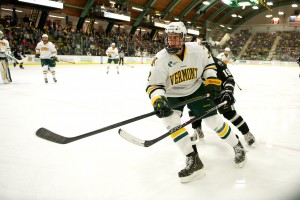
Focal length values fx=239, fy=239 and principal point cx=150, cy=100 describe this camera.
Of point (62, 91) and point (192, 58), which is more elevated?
point (192, 58)

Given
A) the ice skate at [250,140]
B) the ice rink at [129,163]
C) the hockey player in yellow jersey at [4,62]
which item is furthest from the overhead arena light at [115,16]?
the ice skate at [250,140]

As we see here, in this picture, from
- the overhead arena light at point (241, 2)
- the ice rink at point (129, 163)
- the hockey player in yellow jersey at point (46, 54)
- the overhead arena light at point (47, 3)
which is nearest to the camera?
the ice rink at point (129, 163)

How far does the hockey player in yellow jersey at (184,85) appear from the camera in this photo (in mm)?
1954

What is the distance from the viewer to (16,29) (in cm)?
1357

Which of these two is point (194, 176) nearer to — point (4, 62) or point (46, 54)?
point (46, 54)

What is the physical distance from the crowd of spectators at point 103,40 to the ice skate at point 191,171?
13.3 meters

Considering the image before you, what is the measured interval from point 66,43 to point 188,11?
52.4ft

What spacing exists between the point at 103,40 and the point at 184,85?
1711cm

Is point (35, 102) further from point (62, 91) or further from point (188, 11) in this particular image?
point (188, 11)

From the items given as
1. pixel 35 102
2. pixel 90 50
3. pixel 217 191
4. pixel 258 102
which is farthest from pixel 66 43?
pixel 217 191

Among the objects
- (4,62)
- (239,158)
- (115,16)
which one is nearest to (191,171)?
(239,158)

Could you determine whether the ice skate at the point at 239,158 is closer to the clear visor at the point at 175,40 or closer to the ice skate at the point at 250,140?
the ice skate at the point at 250,140

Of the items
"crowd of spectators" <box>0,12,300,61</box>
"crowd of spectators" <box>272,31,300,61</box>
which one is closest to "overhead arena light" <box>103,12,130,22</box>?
"crowd of spectators" <box>0,12,300,61</box>

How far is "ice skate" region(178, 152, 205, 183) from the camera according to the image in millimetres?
1873
